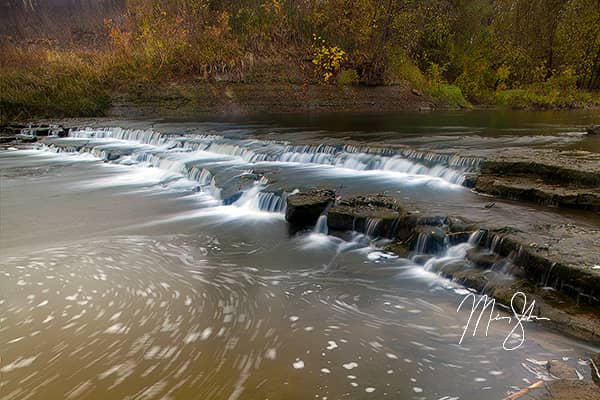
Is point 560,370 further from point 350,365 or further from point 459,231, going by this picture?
point 459,231

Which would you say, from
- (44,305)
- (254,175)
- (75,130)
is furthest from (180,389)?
(75,130)

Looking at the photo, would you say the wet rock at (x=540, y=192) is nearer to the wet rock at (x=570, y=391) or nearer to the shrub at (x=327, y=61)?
the wet rock at (x=570, y=391)

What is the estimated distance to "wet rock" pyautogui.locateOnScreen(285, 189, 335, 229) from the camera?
7145 mm

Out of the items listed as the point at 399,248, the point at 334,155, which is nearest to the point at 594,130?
the point at 334,155

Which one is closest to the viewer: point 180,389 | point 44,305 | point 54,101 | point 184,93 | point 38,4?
point 180,389

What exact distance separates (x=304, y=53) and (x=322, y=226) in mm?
19653

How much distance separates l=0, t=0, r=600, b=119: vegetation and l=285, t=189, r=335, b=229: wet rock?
16.6 metres

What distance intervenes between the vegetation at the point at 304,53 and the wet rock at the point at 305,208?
1656 centimetres

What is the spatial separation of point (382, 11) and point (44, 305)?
23.0 meters

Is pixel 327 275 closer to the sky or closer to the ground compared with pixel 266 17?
closer to the ground

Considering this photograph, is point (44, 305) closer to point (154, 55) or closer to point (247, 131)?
point (247, 131)

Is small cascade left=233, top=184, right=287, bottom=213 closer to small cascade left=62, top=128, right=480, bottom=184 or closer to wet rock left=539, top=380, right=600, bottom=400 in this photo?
small cascade left=62, top=128, right=480, bottom=184

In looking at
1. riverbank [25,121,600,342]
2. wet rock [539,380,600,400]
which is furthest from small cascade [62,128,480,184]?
wet rock [539,380,600,400]

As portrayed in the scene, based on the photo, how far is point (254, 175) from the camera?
31.7 feet
